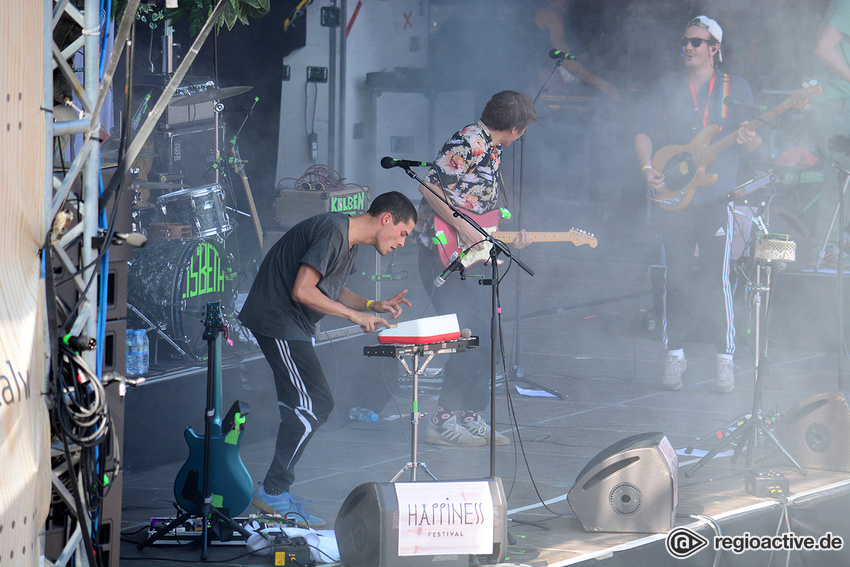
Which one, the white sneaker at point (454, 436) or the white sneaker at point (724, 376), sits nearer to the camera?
the white sneaker at point (454, 436)

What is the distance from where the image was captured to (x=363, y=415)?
19.2ft

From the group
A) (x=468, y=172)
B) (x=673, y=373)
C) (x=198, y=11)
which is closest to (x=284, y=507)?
(x=468, y=172)

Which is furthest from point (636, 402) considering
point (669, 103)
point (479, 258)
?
point (669, 103)

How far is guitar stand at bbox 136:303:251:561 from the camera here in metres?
3.68

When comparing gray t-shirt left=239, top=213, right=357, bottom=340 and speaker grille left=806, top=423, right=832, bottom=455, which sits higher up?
gray t-shirt left=239, top=213, right=357, bottom=340

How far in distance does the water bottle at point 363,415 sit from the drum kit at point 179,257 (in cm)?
97

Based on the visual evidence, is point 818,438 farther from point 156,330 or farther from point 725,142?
point 156,330

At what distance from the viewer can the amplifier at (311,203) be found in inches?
289

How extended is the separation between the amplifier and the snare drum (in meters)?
1.17

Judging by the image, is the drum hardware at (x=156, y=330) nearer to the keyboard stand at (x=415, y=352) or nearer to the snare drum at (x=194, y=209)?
the snare drum at (x=194, y=209)

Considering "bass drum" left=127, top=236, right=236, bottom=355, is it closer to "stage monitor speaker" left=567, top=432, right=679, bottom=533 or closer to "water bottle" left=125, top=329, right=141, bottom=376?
"water bottle" left=125, top=329, right=141, bottom=376

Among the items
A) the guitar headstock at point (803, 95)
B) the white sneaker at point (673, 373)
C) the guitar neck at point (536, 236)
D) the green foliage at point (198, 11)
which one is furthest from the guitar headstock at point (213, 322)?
the guitar headstock at point (803, 95)

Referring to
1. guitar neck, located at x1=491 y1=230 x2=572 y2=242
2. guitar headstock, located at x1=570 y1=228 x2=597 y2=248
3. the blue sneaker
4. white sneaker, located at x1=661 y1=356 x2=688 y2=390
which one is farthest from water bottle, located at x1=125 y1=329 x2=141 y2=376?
white sneaker, located at x1=661 y1=356 x2=688 y2=390

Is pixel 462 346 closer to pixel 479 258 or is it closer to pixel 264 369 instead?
pixel 479 258
